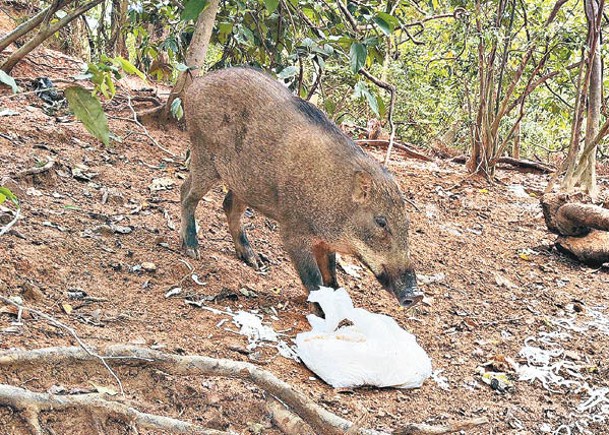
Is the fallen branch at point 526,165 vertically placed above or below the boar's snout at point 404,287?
below

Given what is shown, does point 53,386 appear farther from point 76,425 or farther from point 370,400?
point 370,400

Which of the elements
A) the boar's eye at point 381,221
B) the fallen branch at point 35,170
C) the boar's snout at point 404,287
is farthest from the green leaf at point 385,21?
the fallen branch at point 35,170

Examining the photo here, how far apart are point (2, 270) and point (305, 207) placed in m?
1.59

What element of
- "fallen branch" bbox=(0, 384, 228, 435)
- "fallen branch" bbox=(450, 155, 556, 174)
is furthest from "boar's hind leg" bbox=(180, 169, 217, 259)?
"fallen branch" bbox=(450, 155, 556, 174)

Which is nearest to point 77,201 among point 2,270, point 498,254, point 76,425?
point 2,270

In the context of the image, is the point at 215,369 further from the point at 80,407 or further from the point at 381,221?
the point at 381,221

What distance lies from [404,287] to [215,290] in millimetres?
1033

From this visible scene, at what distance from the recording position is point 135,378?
2.52 m

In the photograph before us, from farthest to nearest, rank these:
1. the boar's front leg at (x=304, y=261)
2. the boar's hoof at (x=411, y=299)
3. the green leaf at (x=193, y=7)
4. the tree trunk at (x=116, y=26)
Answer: the tree trunk at (x=116, y=26) → the boar's front leg at (x=304, y=261) → the boar's hoof at (x=411, y=299) → the green leaf at (x=193, y=7)

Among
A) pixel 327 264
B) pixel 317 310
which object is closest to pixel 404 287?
pixel 317 310

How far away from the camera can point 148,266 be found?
3.86 metres

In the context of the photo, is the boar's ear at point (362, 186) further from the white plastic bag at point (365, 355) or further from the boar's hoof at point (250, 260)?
the boar's hoof at point (250, 260)

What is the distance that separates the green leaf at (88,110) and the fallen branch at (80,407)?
77cm

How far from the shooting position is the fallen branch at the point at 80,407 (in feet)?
6.61
